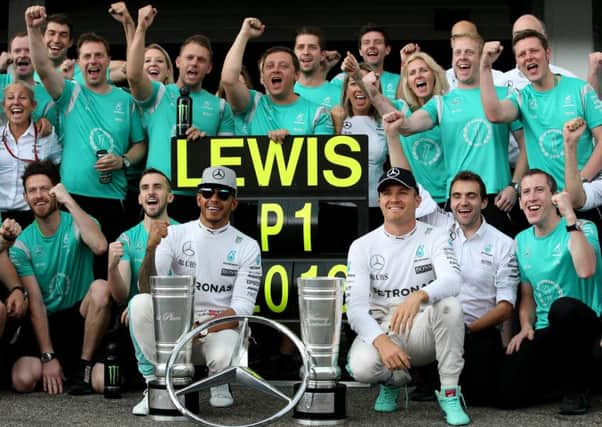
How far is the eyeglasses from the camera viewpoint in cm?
540

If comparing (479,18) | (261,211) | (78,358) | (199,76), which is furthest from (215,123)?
(479,18)

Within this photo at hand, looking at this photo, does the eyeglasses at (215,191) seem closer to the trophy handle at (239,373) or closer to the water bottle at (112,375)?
the water bottle at (112,375)

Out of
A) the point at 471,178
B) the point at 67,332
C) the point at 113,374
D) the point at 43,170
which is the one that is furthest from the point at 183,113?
the point at 471,178

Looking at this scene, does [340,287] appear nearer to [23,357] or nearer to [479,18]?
[23,357]

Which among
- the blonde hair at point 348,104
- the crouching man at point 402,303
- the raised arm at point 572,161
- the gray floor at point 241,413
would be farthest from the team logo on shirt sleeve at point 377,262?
the blonde hair at point 348,104

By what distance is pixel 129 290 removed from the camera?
6098mm

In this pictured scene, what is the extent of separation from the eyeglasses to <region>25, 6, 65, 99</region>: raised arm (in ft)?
5.91

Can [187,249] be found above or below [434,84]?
below

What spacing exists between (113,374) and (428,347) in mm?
1783

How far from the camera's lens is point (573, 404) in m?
5.08

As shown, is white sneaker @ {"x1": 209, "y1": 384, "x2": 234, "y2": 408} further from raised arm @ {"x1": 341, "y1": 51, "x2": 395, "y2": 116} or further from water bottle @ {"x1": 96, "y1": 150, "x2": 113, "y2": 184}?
raised arm @ {"x1": 341, "y1": 51, "x2": 395, "y2": 116}

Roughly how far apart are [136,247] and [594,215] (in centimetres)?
279

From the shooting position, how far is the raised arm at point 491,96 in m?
6.03

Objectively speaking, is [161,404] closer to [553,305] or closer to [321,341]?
[321,341]
